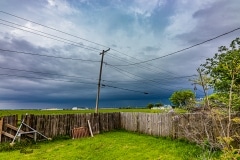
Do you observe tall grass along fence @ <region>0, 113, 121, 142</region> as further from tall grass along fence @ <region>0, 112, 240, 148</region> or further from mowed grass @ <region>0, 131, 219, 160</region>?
mowed grass @ <region>0, 131, 219, 160</region>

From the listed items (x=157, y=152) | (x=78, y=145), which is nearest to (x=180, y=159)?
(x=157, y=152)

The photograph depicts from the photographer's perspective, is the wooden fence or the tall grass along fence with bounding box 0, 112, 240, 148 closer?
the wooden fence

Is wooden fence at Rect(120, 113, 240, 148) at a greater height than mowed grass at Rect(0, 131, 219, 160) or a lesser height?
greater

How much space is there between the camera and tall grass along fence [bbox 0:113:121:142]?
46.8ft

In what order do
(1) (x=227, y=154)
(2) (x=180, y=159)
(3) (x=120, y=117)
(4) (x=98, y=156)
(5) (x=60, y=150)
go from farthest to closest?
(3) (x=120, y=117), (5) (x=60, y=150), (4) (x=98, y=156), (2) (x=180, y=159), (1) (x=227, y=154)

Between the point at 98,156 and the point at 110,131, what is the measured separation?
8.56 m

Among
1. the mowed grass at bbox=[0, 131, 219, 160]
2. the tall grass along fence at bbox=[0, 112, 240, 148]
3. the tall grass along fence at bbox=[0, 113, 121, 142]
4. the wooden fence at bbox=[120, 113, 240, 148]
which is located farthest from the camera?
the tall grass along fence at bbox=[0, 113, 121, 142]

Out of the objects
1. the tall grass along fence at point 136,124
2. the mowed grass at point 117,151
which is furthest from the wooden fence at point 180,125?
the mowed grass at point 117,151

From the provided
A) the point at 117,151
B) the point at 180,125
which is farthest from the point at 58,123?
the point at 180,125

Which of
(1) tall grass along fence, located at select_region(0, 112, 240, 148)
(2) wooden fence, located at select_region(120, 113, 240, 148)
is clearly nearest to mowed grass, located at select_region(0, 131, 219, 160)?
(2) wooden fence, located at select_region(120, 113, 240, 148)

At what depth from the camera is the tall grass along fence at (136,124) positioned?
12120 millimetres

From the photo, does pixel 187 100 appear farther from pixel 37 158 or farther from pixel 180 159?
pixel 37 158

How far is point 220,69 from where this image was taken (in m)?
19.8

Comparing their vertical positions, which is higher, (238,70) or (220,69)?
(220,69)
